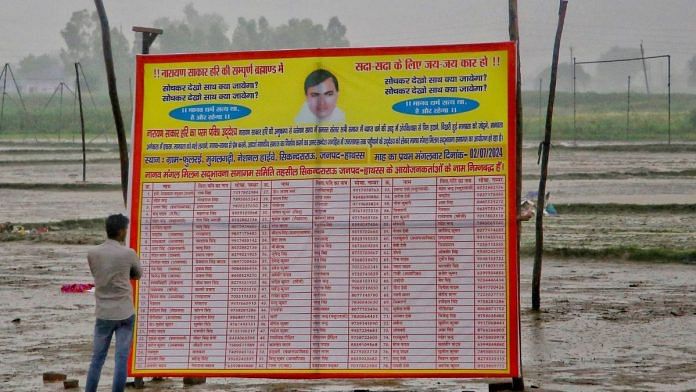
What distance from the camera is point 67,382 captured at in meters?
9.78

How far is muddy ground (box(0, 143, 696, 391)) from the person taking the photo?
10203mm

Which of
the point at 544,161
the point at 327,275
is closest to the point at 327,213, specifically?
the point at 327,275

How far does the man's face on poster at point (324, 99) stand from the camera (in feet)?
28.5

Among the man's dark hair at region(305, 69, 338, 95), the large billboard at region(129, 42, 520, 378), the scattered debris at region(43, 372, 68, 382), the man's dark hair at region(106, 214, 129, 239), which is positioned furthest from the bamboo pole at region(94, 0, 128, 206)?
the man's dark hair at region(305, 69, 338, 95)

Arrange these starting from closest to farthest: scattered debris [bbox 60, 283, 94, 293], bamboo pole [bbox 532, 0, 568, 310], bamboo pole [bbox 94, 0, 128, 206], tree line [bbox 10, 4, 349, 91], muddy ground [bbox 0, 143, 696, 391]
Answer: muddy ground [bbox 0, 143, 696, 391] < bamboo pole [bbox 94, 0, 128, 206] < bamboo pole [bbox 532, 0, 568, 310] < scattered debris [bbox 60, 283, 94, 293] < tree line [bbox 10, 4, 349, 91]

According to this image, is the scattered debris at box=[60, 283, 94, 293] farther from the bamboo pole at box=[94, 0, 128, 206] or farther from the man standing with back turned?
the man standing with back turned

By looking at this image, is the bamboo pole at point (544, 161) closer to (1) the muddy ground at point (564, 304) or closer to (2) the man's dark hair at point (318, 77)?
(1) the muddy ground at point (564, 304)

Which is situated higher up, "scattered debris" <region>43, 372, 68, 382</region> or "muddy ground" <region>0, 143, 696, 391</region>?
"muddy ground" <region>0, 143, 696, 391</region>

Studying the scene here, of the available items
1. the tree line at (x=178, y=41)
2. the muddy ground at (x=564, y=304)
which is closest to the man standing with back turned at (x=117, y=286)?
the muddy ground at (x=564, y=304)

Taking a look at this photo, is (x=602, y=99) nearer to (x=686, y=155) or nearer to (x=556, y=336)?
(x=686, y=155)

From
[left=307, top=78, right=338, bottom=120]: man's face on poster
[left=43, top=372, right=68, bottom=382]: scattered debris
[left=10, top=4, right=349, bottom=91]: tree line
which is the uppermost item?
[left=10, top=4, right=349, bottom=91]: tree line

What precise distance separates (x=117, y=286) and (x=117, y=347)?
42 cm

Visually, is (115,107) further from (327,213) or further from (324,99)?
(327,213)

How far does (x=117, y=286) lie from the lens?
339 inches
